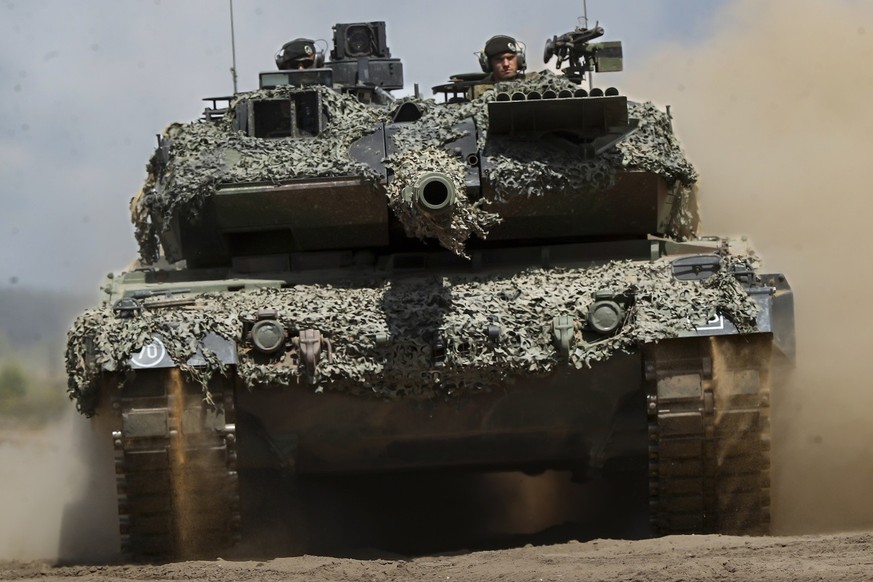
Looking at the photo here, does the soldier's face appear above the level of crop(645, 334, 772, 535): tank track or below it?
above

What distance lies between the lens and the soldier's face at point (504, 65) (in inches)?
542

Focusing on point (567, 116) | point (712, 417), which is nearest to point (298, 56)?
point (567, 116)

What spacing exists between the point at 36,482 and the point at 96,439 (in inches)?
62.3

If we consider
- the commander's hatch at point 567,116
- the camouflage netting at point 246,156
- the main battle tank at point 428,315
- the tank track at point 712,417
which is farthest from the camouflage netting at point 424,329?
the commander's hatch at point 567,116

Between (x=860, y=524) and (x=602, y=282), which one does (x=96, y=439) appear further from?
(x=860, y=524)

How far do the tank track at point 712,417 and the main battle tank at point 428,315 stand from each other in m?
0.01

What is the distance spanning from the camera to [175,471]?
37.0 ft

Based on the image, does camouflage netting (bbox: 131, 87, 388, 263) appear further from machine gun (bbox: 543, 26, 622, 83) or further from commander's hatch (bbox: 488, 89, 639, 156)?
machine gun (bbox: 543, 26, 622, 83)

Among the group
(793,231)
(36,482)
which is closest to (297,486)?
(36,482)

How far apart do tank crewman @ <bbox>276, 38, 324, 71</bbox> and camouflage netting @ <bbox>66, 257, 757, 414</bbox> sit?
3432 millimetres

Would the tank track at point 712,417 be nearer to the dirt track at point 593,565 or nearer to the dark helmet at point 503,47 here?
the dirt track at point 593,565

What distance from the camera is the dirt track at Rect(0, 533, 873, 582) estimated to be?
9461 mm

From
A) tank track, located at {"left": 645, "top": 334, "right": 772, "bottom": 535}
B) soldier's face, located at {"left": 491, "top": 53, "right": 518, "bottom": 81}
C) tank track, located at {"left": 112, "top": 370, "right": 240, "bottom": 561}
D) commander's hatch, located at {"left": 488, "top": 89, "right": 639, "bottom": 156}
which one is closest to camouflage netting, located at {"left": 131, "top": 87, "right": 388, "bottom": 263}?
commander's hatch, located at {"left": 488, "top": 89, "right": 639, "bottom": 156}

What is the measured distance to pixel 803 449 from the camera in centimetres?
1227
